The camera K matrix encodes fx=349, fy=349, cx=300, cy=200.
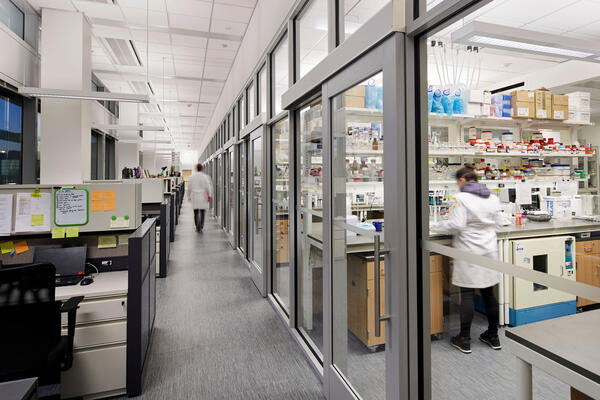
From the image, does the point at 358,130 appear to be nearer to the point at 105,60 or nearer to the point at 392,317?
the point at 392,317

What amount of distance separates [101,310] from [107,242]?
0.60 metres

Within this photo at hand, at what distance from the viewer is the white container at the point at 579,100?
83cm

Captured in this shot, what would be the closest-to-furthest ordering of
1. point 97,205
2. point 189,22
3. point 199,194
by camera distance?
1. point 97,205
2. point 189,22
3. point 199,194

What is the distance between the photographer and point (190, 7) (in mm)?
4043

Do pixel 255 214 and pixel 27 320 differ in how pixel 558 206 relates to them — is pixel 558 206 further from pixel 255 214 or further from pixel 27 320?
pixel 255 214

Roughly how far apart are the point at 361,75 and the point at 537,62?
2.44ft

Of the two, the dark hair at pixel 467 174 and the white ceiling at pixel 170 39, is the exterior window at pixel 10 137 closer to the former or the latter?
the white ceiling at pixel 170 39


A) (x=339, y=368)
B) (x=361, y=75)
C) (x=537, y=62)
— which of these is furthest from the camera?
(x=339, y=368)

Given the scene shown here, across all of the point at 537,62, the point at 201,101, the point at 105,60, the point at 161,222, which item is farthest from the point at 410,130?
the point at 201,101

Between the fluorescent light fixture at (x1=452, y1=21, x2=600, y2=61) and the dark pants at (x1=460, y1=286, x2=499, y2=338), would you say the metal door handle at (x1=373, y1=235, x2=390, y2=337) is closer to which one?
the dark pants at (x1=460, y1=286, x2=499, y2=338)

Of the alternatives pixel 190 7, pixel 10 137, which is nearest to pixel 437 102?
pixel 190 7

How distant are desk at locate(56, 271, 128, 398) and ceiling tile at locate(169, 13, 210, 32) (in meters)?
3.56

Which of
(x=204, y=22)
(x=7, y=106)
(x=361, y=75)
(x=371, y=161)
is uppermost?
(x=204, y=22)

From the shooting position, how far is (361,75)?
1.60 m
